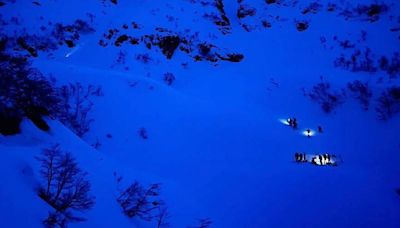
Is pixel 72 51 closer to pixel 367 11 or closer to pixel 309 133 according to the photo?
pixel 309 133

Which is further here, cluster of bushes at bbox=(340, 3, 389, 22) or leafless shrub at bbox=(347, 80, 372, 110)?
cluster of bushes at bbox=(340, 3, 389, 22)

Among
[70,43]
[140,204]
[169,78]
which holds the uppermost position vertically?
[70,43]

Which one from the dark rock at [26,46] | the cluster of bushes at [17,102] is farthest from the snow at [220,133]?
the dark rock at [26,46]

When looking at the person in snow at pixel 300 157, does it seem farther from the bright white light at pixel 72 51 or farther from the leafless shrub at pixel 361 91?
the bright white light at pixel 72 51

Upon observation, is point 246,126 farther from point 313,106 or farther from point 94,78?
point 94,78

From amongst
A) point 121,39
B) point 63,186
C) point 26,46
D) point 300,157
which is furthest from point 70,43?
point 63,186

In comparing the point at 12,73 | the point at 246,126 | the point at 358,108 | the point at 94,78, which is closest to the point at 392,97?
the point at 358,108

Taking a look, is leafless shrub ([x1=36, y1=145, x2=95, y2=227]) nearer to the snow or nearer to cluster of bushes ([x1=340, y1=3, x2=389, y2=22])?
the snow

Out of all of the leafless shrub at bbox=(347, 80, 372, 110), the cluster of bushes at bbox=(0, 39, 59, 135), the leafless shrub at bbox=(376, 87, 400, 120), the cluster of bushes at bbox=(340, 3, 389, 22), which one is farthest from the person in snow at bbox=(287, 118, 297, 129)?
the cluster of bushes at bbox=(340, 3, 389, 22)
